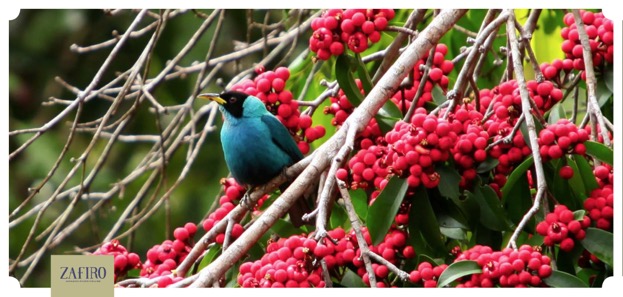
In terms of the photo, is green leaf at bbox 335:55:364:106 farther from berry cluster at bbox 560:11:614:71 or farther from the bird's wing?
berry cluster at bbox 560:11:614:71

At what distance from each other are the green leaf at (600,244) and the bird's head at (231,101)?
4.83ft

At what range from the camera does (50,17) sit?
15.8 feet

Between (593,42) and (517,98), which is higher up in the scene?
(593,42)

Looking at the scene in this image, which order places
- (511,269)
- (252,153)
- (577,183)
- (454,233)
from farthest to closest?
(252,153) < (454,233) < (577,183) < (511,269)

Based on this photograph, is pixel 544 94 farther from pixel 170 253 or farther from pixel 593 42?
pixel 170 253

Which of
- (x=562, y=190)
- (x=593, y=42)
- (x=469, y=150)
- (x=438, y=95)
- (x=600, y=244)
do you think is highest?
(x=593, y=42)

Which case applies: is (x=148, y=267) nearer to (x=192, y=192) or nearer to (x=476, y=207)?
(x=476, y=207)

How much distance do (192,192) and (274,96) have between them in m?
2.69

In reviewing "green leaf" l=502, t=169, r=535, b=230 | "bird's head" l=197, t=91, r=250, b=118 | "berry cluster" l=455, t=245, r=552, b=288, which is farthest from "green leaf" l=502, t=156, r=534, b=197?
"bird's head" l=197, t=91, r=250, b=118

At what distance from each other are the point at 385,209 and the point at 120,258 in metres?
0.76

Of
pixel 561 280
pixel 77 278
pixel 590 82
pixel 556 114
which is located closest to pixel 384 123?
pixel 556 114

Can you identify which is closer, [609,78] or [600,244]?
[600,244]

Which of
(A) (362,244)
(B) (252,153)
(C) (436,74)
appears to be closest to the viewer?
(A) (362,244)

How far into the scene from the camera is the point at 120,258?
2.71 metres
